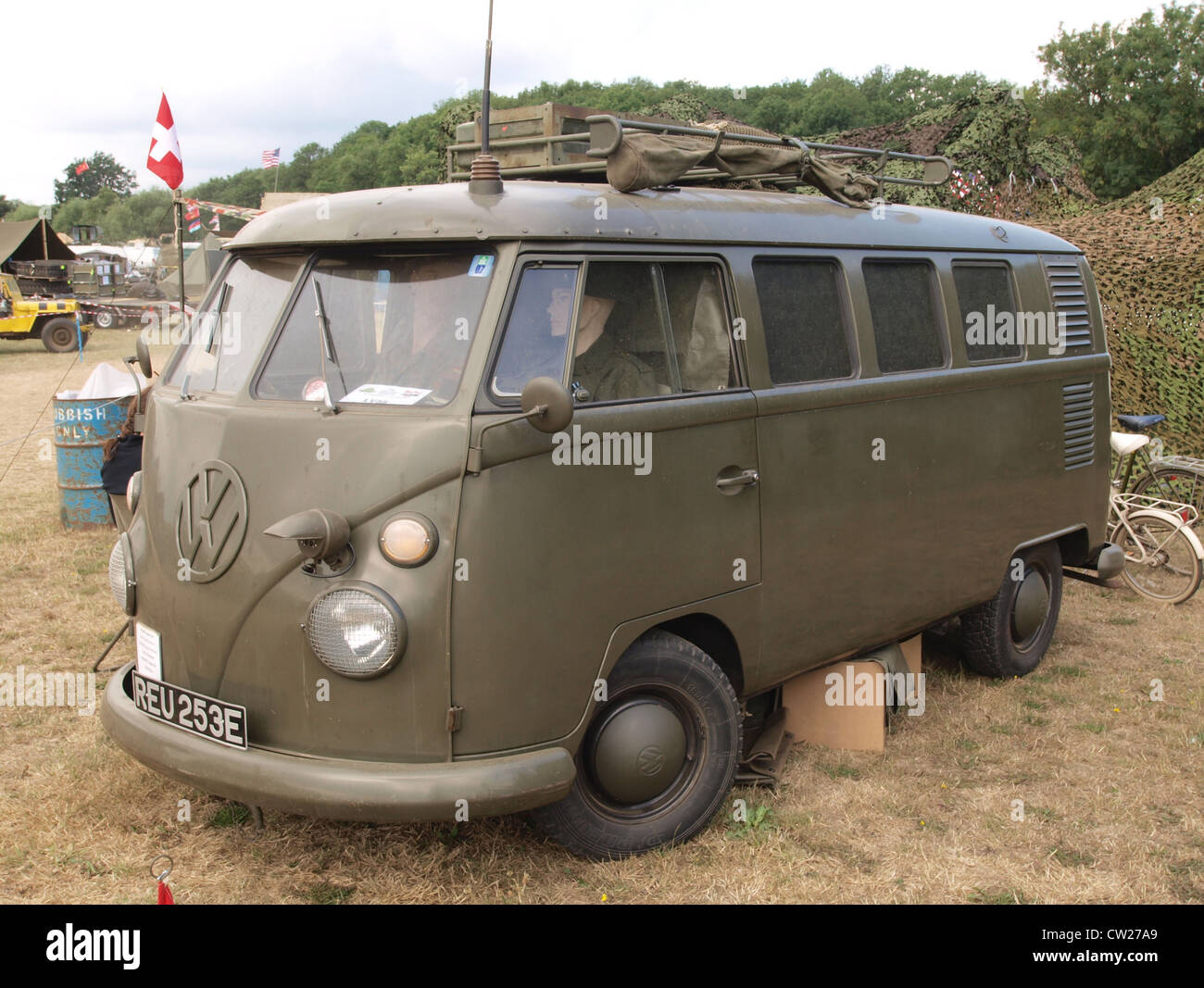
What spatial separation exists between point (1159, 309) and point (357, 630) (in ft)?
30.1

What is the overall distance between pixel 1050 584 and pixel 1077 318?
5.25 feet

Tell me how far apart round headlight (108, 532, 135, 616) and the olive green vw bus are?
17 millimetres

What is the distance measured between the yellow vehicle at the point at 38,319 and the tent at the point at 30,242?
9.77 ft

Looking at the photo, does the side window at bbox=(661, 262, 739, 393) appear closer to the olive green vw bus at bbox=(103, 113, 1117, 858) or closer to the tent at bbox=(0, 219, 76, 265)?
the olive green vw bus at bbox=(103, 113, 1117, 858)

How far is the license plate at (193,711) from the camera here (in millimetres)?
3818

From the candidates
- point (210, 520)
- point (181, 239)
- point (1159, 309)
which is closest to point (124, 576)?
point (210, 520)

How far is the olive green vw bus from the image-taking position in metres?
3.64

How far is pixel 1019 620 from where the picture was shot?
21.6 ft

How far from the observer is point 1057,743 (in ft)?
18.6

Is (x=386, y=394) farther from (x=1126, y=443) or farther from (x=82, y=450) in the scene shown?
(x=82, y=450)

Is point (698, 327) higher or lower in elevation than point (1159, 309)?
lower

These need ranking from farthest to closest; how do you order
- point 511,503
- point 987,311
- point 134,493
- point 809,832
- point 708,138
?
1. point 987,311
2. point 708,138
3. point 134,493
4. point 809,832
5. point 511,503

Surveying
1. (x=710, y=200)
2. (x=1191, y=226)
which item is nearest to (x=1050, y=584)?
(x=710, y=200)

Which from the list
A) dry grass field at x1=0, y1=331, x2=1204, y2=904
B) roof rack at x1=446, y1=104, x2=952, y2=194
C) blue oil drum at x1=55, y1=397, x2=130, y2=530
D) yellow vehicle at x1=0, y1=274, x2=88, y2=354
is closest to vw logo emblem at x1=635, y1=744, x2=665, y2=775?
dry grass field at x1=0, y1=331, x2=1204, y2=904
